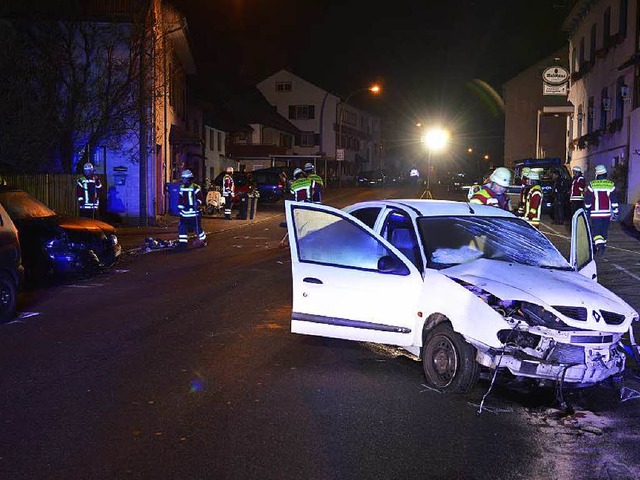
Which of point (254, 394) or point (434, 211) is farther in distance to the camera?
point (434, 211)

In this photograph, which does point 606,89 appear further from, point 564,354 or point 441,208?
point 564,354

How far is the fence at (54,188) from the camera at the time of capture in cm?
1920

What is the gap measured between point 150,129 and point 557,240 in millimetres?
12606

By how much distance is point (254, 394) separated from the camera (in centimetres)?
605

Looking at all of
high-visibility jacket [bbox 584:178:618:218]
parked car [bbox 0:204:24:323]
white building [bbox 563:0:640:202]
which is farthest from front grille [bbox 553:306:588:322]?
white building [bbox 563:0:640:202]

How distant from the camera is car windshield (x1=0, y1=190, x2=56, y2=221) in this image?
11914 mm

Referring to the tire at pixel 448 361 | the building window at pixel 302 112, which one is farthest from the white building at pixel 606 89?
the building window at pixel 302 112

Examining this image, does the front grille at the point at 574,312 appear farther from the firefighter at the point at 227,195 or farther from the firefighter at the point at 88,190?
the firefighter at the point at 227,195

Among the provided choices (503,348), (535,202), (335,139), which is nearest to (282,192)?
Answer: (535,202)

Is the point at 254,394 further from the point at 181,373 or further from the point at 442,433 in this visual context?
the point at 442,433

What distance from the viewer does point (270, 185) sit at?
34.4m

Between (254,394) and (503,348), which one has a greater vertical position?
(503,348)

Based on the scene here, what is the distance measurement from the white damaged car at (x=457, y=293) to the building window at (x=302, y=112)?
65477 mm

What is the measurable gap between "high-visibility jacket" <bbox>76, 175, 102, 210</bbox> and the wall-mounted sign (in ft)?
79.2
